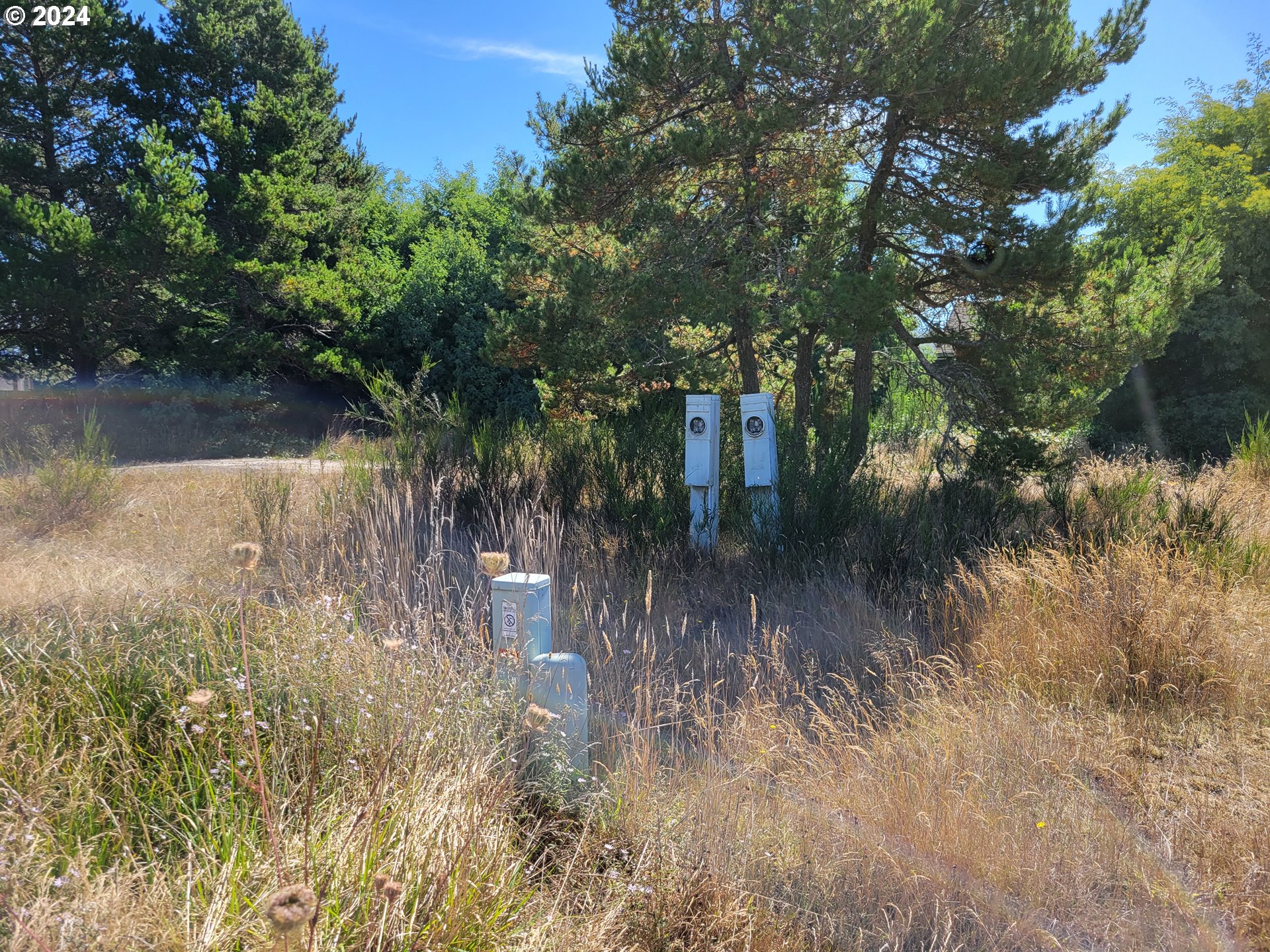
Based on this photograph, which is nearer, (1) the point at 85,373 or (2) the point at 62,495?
(2) the point at 62,495

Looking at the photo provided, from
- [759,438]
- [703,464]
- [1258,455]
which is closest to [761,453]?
[759,438]

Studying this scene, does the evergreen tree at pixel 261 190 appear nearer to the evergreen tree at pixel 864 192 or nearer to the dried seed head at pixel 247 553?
the evergreen tree at pixel 864 192

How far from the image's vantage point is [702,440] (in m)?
6.49

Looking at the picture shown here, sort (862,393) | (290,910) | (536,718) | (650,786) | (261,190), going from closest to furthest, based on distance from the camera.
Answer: (290,910) < (536,718) < (650,786) < (862,393) < (261,190)

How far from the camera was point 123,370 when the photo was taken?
18.7 metres

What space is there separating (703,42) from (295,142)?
502 inches

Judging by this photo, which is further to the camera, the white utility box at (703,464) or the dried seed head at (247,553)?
the white utility box at (703,464)

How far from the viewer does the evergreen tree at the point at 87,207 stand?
46.2 feet

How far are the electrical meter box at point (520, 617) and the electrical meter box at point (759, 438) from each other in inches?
149

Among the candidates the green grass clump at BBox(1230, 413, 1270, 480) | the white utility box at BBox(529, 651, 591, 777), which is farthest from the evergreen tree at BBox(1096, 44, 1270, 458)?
the white utility box at BBox(529, 651, 591, 777)

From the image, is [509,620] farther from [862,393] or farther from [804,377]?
[804,377]

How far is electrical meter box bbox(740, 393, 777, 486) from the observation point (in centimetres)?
644

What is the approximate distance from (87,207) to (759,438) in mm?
16804

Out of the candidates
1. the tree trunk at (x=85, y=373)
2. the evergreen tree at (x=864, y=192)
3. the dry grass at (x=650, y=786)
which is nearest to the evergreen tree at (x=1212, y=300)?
the evergreen tree at (x=864, y=192)
